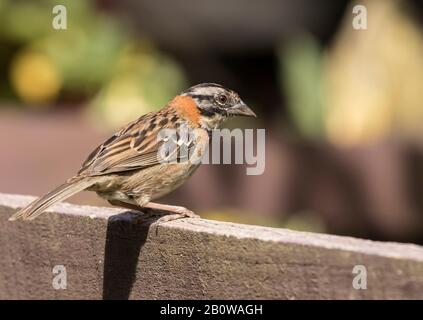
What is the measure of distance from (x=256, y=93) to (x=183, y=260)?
7.95 metres

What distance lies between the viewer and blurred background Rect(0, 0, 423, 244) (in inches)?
338

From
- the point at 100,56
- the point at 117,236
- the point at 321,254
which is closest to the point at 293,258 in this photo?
the point at 321,254

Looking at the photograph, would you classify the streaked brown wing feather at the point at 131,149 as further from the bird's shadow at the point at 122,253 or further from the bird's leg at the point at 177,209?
the bird's shadow at the point at 122,253

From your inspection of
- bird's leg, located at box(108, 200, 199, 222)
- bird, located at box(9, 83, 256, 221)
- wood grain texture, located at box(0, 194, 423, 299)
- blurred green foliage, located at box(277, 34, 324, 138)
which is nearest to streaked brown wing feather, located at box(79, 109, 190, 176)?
bird, located at box(9, 83, 256, 221)

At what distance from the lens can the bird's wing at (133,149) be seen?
4.96 m

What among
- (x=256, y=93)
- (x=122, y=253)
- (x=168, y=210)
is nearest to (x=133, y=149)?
(x=168, y=210)

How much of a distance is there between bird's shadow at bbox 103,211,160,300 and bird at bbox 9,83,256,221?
0.45 m

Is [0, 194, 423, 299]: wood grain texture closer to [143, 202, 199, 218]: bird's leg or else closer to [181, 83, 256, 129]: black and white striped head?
[143, 202, 199, 218]: bird's leg

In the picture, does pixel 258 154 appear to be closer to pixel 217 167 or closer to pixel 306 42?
pixel 217 167

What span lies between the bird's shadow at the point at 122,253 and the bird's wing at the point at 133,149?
75 centimetres

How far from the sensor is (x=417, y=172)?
8578 mm

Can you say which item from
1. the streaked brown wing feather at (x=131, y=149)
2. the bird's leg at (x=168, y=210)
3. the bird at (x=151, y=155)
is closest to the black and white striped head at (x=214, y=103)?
the bird at (x=151, y=155)

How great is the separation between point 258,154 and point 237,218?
98 cm

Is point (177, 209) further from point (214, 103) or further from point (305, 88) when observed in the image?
point (305, 88)
